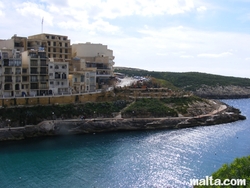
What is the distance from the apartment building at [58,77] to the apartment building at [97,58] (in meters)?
16.1

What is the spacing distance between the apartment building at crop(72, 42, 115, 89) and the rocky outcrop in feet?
198

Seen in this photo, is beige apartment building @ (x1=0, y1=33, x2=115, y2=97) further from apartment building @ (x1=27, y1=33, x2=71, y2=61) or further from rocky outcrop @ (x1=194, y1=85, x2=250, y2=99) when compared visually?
rocky outcrop @ (x1=194, y1=85, x2=250, y2=99)

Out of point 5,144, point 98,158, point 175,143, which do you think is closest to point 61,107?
point 5,144

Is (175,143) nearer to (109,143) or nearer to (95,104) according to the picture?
(109,143)

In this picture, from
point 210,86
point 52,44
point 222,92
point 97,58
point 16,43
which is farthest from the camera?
point 210,86

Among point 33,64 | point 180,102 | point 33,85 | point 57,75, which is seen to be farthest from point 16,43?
point 180,102

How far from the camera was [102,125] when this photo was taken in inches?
2283

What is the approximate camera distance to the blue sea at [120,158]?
34.7 m

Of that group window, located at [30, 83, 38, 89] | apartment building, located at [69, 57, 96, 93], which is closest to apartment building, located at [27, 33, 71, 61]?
apartment building, located at [69, 57, 96, 93]

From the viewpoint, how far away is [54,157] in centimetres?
4297

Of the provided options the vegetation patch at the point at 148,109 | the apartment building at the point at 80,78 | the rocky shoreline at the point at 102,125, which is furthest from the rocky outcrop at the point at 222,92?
the apartment building at the point at 80,78

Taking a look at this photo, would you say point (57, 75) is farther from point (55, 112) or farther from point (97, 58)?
point (97, 58)

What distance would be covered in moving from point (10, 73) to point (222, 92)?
344 feet

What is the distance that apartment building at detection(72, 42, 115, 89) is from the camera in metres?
78.7
